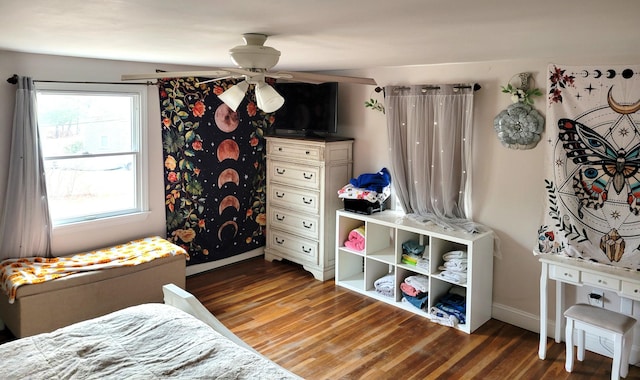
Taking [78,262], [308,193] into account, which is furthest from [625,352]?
[78,262]

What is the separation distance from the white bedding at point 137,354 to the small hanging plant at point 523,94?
2.81m

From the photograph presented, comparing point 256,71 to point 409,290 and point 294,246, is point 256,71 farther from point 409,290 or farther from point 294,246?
point 294,246

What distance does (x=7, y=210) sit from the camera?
13.1 ft

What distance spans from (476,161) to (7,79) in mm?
3817

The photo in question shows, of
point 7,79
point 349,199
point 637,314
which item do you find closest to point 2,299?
point 7,79

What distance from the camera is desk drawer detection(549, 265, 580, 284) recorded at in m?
3.46

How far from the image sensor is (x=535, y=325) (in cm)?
408

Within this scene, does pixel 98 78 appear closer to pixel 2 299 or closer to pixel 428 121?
pixel 2 299

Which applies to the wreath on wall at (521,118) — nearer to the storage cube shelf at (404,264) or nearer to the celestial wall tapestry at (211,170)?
the storage cube shelf at (404,264)

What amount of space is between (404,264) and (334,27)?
8.87 ft

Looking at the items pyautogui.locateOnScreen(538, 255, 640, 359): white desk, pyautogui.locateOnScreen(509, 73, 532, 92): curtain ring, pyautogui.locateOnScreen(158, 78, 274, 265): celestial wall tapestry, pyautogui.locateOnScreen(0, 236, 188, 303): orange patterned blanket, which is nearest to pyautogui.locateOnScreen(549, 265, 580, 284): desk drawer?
pyautogui.locateOnScreen(538, 255, 640, 359): white desk

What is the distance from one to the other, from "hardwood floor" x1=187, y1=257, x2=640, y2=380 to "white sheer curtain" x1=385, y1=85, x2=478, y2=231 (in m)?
0.91

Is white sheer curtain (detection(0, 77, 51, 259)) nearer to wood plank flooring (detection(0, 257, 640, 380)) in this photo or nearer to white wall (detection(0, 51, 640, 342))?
white wall (detection(0, 51, 640, 342))

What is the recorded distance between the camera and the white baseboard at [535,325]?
3596mm
